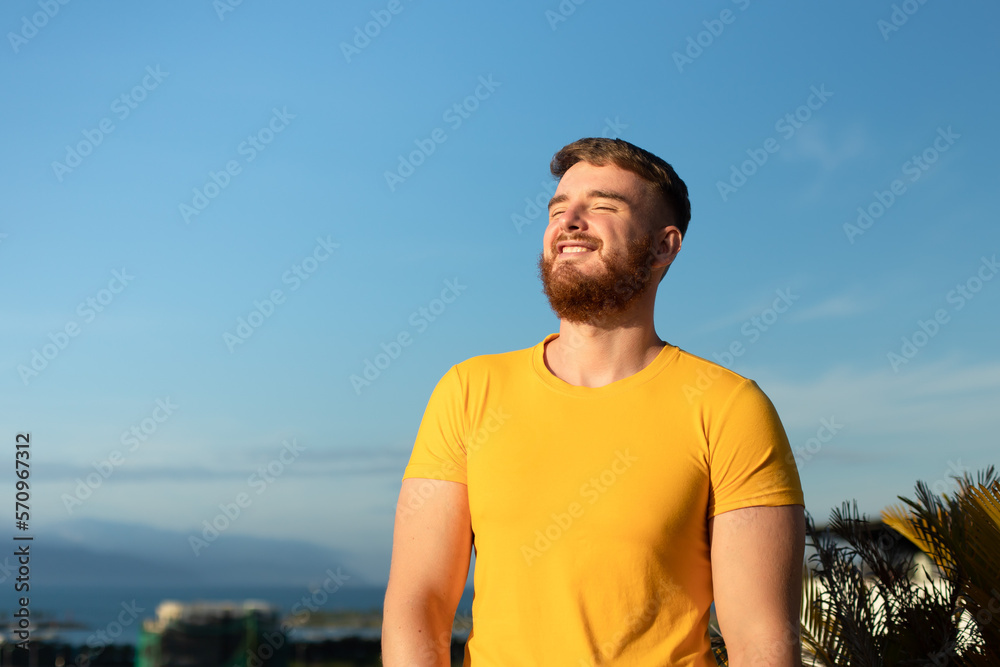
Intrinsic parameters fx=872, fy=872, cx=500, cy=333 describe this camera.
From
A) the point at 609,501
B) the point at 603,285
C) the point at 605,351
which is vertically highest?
the point at 603,285

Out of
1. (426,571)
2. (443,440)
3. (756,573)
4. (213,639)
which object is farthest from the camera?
(213,639)

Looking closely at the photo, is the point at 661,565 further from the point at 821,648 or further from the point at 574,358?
the point at 821,648

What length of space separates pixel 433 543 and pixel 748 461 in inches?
35.9

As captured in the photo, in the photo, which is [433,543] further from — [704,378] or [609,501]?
[704,378]

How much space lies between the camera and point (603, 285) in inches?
103

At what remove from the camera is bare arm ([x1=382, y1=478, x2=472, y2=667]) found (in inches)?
94.7

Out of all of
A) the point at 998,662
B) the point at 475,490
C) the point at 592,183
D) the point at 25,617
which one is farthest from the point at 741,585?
the point at 25,617

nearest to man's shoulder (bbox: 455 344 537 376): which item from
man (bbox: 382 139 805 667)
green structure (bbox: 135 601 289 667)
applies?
man (bbox: 382 139 805 667)

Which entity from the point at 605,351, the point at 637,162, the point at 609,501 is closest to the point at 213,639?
the point at 605,351

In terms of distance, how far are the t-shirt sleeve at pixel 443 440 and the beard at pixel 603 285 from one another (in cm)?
41

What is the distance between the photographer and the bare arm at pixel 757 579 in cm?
227

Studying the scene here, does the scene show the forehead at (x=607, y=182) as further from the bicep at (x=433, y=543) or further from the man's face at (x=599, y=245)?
the bicep at (x=433, y=543)

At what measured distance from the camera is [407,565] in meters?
2.50
